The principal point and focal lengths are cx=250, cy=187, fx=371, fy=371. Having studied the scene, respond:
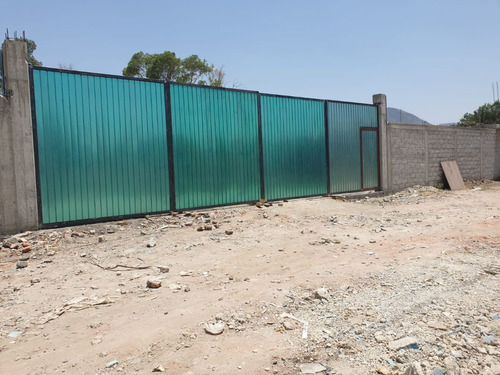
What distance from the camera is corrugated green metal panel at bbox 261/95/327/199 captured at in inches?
399

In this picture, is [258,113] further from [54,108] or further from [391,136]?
[391,136]

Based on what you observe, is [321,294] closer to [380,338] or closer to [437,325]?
[380,338]

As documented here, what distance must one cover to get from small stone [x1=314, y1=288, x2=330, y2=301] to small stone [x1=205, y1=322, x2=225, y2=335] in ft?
3.61

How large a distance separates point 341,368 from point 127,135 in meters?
6.50

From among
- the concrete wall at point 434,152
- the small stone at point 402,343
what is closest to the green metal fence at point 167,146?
the concrete wall at point 434,152

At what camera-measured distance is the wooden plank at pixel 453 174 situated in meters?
15.3

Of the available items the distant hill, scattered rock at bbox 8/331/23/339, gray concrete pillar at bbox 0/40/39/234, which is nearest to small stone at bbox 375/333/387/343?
scattered rock at bbox 8/331/23/339

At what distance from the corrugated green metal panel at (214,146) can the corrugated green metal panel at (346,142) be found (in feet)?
10.1

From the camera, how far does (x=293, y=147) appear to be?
10656 millimetres

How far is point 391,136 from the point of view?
1349cm

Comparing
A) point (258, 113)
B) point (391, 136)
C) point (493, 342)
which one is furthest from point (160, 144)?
point (391, 136)

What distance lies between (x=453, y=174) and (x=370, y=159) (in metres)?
5.09

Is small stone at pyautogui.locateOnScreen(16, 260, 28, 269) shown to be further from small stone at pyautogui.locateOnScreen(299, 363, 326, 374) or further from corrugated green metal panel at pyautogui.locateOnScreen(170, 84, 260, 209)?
small stone at pyautogui.locateOnScreen(299, 363, 326, 374)

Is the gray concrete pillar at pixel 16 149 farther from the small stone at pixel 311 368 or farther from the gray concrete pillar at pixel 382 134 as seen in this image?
the gray concrete pillar at pixel 382 134
